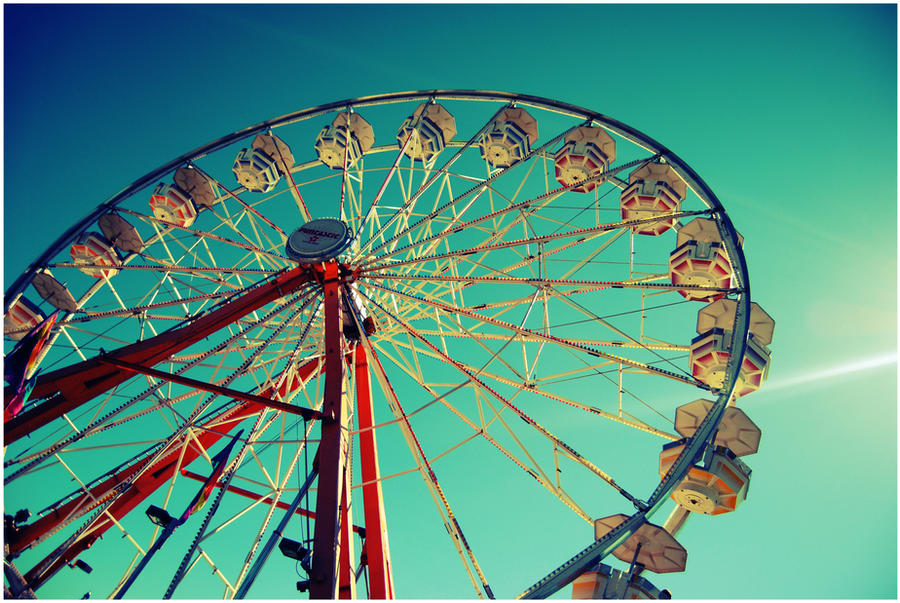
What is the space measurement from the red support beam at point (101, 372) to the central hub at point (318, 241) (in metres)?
0.94

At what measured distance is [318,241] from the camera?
940cm

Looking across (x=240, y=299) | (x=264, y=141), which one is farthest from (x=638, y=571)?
(x=264, y=141)

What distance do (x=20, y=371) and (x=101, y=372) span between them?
2.65 feet

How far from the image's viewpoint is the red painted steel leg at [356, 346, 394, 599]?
7.15m

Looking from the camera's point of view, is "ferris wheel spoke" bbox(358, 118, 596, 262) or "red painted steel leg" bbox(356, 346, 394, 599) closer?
"red painted steel leg" bbox(356, 346, 394, 599)

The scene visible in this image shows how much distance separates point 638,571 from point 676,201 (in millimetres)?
6790

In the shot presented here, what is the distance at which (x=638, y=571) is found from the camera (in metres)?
7.08

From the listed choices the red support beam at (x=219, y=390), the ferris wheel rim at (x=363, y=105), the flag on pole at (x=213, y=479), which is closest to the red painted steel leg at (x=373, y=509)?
the red support beam at (x=219, y=390)

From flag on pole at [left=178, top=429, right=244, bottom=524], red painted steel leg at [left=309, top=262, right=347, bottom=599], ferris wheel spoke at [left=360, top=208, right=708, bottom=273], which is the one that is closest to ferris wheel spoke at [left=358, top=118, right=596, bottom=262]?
ferris wheel spoke at [left=360, top=208, right=708, bottom=273]

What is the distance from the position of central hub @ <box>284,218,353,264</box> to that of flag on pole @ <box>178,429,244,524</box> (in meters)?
2.83

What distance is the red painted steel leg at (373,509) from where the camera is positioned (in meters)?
7.15

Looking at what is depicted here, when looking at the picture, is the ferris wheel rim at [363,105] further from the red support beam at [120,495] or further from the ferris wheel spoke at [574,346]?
the red support beam at [120,495]

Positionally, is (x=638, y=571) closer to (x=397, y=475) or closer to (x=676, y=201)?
(x=397, y=475)

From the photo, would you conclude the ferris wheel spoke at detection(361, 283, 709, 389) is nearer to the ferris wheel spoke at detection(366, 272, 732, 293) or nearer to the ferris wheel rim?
the ferris wheel spoke at detection(366, 272, 732, 293)
